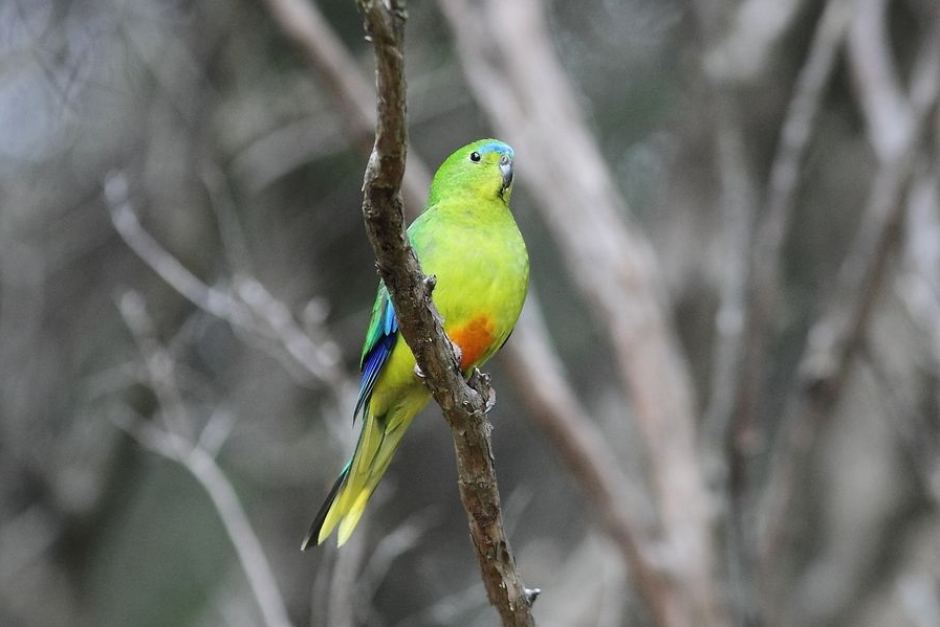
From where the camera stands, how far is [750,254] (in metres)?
6.25

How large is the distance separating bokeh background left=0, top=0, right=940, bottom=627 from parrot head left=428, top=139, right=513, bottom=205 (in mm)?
1026

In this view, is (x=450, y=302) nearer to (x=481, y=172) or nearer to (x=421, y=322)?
(x=481, y=172)

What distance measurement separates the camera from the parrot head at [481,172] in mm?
3812

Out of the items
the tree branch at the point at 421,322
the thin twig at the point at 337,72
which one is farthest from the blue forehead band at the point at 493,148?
the thin twig at the point at 337,72

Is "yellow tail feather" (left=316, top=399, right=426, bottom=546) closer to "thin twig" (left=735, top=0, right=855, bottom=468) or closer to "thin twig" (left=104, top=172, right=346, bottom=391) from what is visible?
"thin twig" (left=104, top=172, right=346, bottom=391)

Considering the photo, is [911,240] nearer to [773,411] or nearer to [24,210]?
[773,411]

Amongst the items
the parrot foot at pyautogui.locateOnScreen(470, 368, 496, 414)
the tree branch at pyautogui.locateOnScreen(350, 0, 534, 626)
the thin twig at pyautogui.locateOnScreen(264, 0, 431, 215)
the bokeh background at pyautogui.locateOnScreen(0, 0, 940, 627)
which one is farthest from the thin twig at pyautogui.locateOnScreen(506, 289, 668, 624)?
the tree branch at pyautogui.locateOnScreen(350, 0, 534, 626)

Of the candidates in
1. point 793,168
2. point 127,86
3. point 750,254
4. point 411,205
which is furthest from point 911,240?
point 127,86

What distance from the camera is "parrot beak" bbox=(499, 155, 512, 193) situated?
3.84 metres

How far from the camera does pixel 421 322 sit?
2535mm

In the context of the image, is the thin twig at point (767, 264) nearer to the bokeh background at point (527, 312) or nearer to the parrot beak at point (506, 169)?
the bokeh background at point (527, 312)

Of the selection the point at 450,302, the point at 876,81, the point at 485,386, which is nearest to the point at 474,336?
the point at 450,302

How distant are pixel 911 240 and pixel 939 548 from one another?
1.57m

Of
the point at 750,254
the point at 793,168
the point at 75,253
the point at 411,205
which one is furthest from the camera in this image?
the point at 75,253
